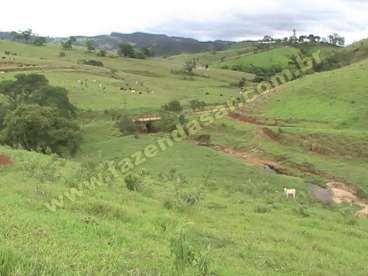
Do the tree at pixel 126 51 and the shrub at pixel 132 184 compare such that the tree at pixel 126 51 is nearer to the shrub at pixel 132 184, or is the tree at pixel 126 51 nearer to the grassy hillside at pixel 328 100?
the grassy hillside at pixel 328 100

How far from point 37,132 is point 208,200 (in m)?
22.8

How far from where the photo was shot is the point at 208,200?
68.6ft

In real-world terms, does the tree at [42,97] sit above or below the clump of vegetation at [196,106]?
above

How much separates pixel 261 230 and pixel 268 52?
448ft

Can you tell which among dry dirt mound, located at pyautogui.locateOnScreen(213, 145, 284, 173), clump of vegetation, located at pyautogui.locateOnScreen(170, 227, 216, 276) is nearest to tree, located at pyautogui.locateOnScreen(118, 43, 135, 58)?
dry dirt mound, located at pyautogui.locateOnScreen(213, 145, 284, 173)

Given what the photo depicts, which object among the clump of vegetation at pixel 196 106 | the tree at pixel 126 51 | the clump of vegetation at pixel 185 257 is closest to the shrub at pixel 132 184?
the clump of vegetation at pixel 185 257

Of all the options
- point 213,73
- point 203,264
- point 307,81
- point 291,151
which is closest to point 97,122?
point 291,151

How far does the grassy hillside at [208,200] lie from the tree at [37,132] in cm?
189

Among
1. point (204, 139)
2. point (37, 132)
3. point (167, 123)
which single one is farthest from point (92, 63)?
point (37, 132)

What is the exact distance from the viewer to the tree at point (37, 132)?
131ft

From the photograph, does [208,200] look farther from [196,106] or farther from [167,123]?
[196,106]

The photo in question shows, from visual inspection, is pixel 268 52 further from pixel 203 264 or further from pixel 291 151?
pixel 203 264

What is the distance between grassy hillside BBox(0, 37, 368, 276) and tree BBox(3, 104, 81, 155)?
189cm

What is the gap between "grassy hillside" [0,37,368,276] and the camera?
28.5ft
